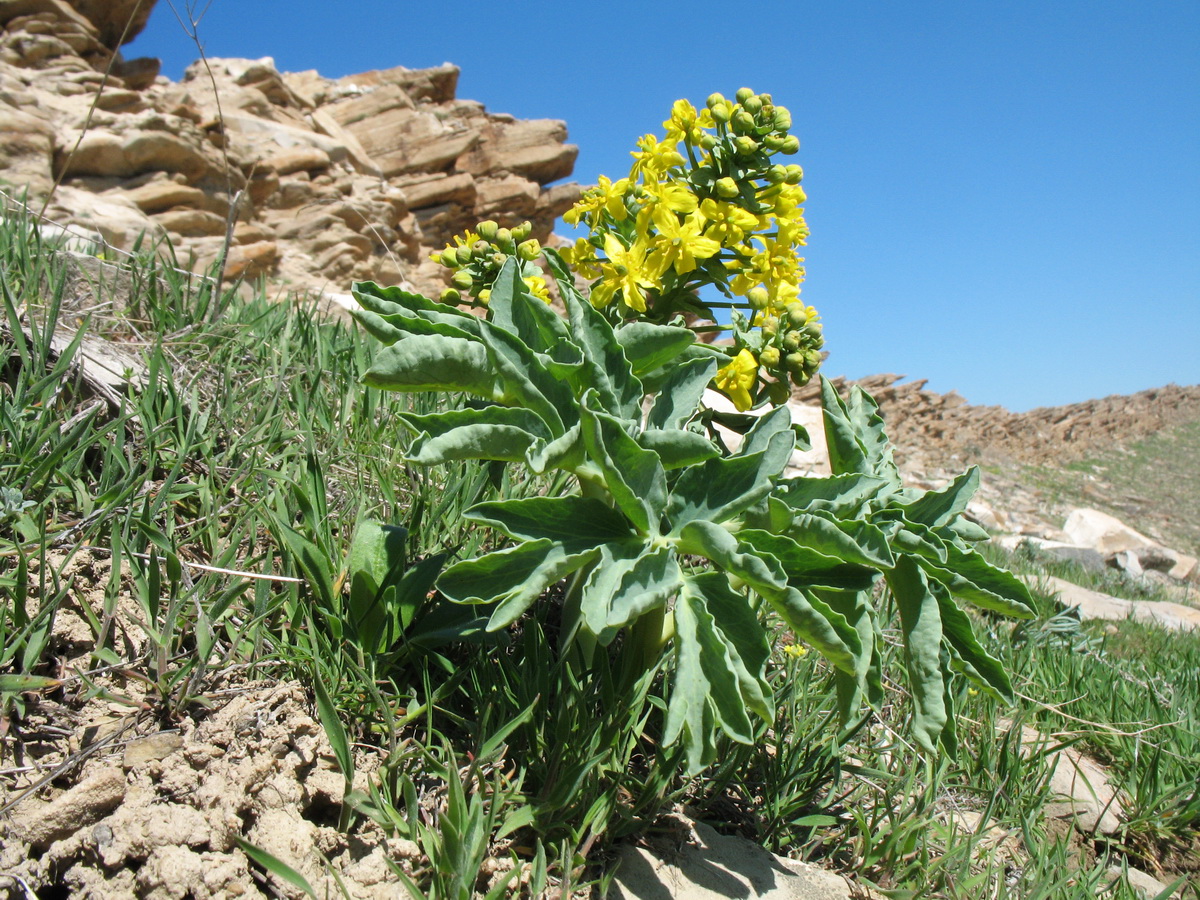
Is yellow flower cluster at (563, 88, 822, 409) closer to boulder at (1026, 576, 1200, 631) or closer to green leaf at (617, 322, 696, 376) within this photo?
green leaf at (617, 322, 696, 376)

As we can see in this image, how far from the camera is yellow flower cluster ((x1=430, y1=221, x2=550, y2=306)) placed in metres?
1.89

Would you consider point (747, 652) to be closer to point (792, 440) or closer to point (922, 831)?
point (792, 440)

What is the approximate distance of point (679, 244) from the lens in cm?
172

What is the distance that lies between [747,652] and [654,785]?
0.51 metres

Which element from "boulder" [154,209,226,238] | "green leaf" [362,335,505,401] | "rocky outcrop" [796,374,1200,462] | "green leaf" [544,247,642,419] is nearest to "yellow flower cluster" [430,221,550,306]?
"green leaf" [544,247,642,419]

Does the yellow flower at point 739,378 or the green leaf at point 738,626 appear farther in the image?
the yellow flower at point 739,378

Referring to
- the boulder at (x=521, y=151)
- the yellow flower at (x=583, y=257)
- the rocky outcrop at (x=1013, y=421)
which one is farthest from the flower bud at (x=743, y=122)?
the boulder at (x=521, y=151)

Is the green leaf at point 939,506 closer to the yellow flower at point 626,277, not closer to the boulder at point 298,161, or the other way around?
the yellow flower at point 626,277

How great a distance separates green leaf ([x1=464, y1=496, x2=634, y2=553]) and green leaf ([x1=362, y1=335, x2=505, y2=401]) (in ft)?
0.81

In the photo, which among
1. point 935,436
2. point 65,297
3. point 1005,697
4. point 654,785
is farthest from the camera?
point 935,436

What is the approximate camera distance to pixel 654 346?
154 cm

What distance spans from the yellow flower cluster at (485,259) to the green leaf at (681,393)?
0.46 metres

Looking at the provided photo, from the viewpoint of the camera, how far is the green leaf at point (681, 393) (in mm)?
1575

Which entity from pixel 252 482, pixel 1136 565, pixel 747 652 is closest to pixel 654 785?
pixel 747 652
